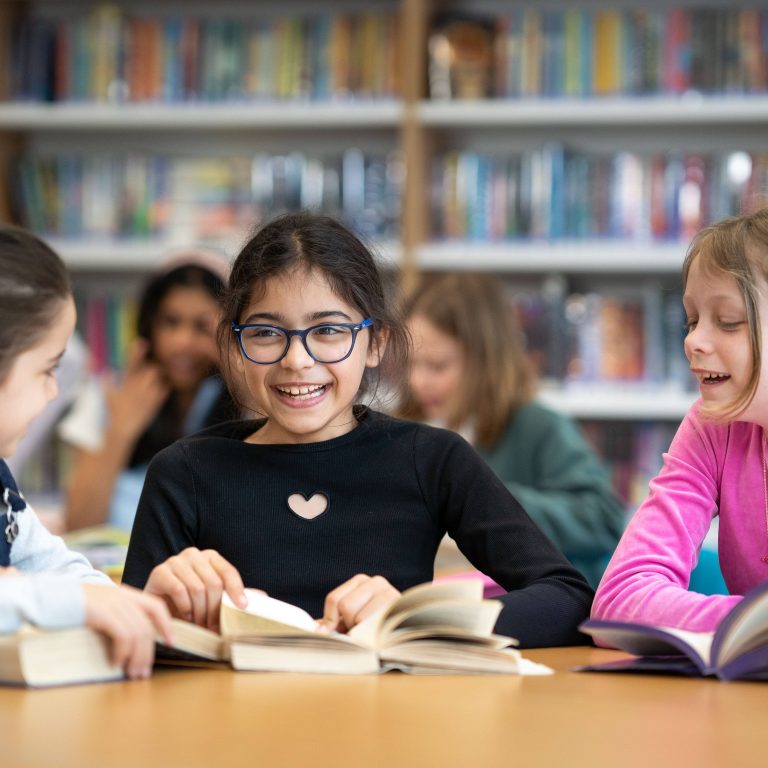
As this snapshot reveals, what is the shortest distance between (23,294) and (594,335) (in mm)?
2452

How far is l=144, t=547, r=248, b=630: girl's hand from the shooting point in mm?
1089

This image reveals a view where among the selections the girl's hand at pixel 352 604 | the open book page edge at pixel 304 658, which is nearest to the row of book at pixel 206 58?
the girl's hand at pixel 352 604

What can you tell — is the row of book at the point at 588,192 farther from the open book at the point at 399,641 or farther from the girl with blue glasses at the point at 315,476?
the open book at the point at 399,641

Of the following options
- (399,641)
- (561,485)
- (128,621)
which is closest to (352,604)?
(399,641)

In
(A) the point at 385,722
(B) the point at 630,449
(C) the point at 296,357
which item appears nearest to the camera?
(A) the point at 385,722

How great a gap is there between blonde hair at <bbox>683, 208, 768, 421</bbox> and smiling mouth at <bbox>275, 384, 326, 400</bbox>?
415 mm

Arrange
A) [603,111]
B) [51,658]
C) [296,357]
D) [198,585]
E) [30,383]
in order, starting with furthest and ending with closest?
[603,111], [296,357], [30,383], [198,585], [51,658]

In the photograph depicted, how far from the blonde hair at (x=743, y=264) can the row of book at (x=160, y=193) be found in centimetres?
236

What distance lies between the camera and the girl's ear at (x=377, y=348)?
145 cm

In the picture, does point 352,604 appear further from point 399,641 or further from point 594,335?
point 594,335

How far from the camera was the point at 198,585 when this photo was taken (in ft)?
3.58

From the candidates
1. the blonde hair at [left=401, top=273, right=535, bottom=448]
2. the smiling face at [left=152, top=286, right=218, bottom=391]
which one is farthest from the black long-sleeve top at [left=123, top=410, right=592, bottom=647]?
the smiling face at [left=152, top=286, right=218, bottom=391]

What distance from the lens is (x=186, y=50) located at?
3.59 metres

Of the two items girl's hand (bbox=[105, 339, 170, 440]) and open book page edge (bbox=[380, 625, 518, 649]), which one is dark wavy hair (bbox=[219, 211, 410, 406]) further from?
girl's hand (bbox=[105, 339, 170, 440])
